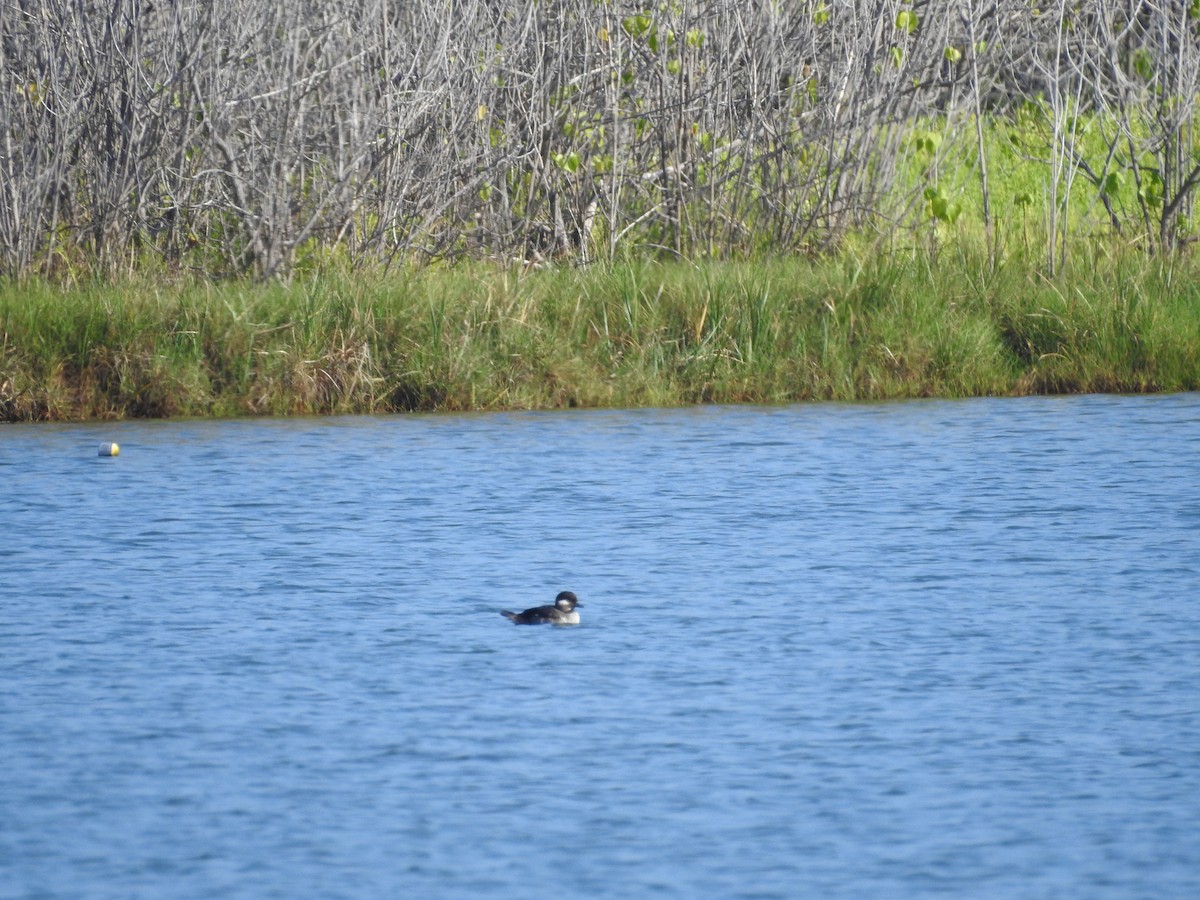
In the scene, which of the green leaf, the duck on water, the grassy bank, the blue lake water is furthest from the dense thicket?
the duck on water

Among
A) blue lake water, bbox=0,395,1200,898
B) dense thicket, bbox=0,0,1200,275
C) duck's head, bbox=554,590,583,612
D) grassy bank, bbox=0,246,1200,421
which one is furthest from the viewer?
dense thicket, bbox=0,0,1200,275

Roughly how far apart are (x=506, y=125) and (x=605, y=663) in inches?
Result: 331

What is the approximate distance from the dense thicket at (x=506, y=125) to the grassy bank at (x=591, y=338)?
A: 0.98 meters

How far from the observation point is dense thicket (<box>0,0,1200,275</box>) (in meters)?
14.6

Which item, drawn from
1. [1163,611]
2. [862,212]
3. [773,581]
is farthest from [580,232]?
[1163,611]

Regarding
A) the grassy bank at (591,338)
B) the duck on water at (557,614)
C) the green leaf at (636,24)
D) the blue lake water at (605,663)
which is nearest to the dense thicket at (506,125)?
the green leaf at (636,24)

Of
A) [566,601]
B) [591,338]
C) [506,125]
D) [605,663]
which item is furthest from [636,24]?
[605,663]

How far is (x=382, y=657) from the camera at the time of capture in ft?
25.5

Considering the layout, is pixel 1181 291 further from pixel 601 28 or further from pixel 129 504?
pixel 129 504

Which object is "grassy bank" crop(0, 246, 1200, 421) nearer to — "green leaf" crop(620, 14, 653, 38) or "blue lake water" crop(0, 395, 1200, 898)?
"blue lake water" crop(0, 395, 1200, 898)

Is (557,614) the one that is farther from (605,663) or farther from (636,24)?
(636,24)

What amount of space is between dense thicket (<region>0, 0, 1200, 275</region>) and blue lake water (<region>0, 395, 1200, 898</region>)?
278cm

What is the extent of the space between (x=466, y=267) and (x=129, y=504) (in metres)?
4.68

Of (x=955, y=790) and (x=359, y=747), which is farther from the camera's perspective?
(x=359, y=747)
